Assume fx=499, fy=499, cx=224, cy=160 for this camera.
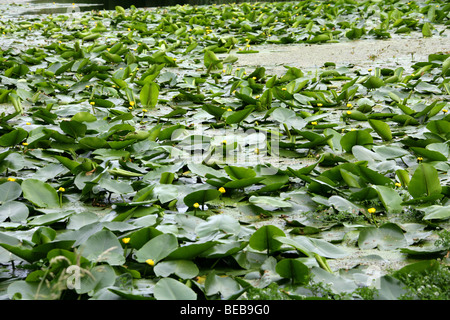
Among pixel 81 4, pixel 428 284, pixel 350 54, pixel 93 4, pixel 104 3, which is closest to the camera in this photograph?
pixel 428 284

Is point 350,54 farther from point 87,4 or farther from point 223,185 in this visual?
point 87,4

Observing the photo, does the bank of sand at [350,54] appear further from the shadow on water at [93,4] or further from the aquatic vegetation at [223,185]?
the shadow on water at [93,4]

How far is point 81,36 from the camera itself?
526 cm

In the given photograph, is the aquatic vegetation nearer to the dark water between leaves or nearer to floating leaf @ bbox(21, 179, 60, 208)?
floating leaf @ bbox(21, 179, 60, 208)

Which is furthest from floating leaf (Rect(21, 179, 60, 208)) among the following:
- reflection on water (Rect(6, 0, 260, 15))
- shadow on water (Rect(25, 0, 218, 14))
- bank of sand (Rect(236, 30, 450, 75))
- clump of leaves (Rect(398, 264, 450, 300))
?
shadow on water (Rect(25, 0, 218, 14))

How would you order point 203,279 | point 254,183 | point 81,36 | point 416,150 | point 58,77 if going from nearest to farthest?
1. point 203,279
2. point 254,183
3. point 416,150
4. point 58,77
5. point 81,36

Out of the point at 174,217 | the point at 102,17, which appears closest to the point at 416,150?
the point at 174,217

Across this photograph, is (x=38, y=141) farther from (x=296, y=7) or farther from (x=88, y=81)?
(x=296, y=7)

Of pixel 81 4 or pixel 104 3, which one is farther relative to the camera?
pixel 104 3

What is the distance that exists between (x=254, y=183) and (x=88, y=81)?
1.90m

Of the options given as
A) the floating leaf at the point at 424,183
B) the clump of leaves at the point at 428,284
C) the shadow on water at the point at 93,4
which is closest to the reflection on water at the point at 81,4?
the shadow on water at the point at 93,4

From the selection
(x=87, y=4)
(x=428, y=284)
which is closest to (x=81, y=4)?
(x=87, y=4)

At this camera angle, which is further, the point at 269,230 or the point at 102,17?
the point at 102,17
